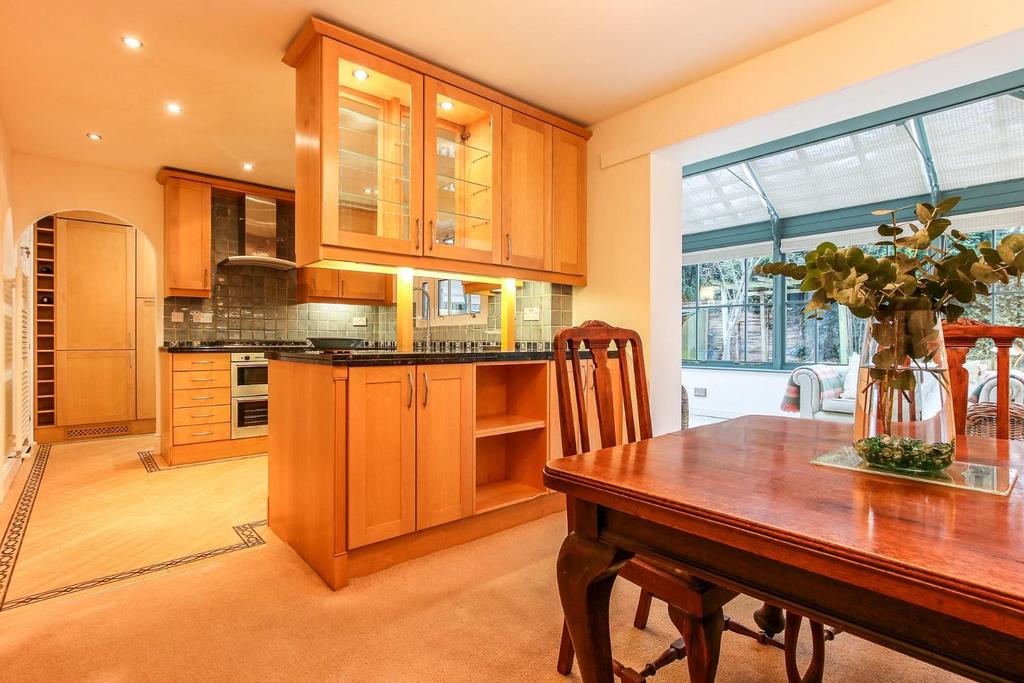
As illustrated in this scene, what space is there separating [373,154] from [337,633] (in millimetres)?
2178

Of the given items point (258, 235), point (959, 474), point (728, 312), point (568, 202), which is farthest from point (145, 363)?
point (728, 312)

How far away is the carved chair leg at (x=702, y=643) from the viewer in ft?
3.51

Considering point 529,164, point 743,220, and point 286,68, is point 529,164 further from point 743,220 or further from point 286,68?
point 743,220

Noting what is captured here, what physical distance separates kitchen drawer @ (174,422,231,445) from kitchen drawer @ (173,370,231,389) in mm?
330

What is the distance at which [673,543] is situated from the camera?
2.83 feet

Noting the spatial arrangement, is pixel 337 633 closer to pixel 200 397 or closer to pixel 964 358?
pixel 964 358

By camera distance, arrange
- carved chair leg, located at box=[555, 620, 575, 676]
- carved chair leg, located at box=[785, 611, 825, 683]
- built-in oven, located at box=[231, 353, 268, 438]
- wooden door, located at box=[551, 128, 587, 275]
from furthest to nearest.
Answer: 1. built-in oven, located at box=[231, 353, 268, 438]
2. wooden door, located at box=[551, 128, 587, 275]
3. carved chair leg, located at box=[555, 620, 575, 676]
4. carved chair leg, located at box=[785, 611, 825, 683]

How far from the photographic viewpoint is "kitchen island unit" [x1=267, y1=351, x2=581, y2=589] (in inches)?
81.5

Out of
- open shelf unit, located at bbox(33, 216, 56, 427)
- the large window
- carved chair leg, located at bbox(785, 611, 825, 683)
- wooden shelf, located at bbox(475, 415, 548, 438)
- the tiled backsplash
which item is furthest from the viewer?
the large window

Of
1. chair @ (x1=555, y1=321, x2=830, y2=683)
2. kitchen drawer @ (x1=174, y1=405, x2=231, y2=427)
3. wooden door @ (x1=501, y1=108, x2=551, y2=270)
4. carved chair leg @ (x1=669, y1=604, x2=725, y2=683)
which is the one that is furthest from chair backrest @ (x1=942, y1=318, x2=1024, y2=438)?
kitchen drawer @ (x1=174, y1=405, x2=231, y2=427)

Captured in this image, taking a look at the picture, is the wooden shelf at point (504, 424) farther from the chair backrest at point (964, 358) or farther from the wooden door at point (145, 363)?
the wooden door at point (145, 363)

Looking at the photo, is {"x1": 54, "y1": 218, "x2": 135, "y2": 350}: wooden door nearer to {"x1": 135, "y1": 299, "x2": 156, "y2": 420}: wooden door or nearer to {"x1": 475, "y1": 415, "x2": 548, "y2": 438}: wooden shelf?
{"x1": 135, "y1": 299, "x2": 156, "y2": 420}: wooden door

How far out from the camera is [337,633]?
175 cm

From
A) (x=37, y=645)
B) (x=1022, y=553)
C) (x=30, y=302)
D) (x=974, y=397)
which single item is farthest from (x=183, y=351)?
(x=974, y=397)
